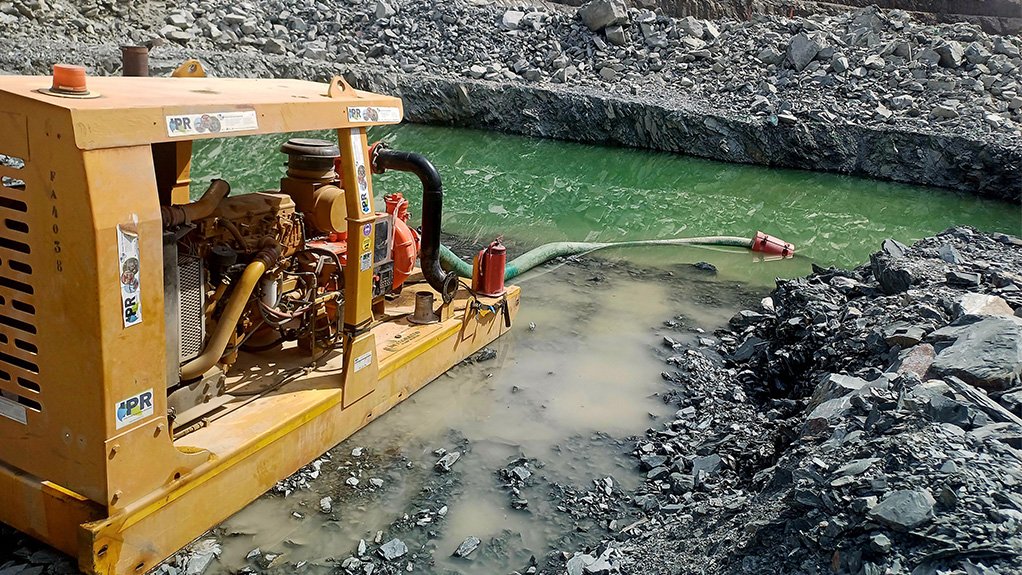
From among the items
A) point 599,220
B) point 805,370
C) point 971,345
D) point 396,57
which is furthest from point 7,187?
point 396,57

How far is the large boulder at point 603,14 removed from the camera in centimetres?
2033

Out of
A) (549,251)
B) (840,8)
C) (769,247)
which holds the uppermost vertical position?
(840,8)

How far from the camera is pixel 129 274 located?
2.96m

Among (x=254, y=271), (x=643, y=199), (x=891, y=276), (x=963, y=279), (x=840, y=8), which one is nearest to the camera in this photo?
(x=254, y=271)

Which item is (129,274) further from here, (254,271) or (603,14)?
(603,14)

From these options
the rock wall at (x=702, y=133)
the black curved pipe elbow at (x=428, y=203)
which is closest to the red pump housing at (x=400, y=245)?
the black curved pipe elbow at (x=428, y=203)

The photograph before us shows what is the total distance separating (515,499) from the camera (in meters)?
4.47

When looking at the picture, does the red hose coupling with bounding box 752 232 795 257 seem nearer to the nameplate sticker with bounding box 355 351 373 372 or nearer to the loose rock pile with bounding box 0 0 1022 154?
the nameplate sticker with bounding box 355 351 373 372

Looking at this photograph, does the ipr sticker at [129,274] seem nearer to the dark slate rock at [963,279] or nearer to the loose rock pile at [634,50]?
the dark slate rock at [963,279]

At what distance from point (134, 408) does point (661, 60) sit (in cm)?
1816

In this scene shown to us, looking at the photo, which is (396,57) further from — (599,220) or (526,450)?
(526,450)

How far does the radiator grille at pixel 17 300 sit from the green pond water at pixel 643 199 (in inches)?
248

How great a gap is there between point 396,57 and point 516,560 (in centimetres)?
1738

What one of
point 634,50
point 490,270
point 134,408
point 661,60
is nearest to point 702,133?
point 661,60
